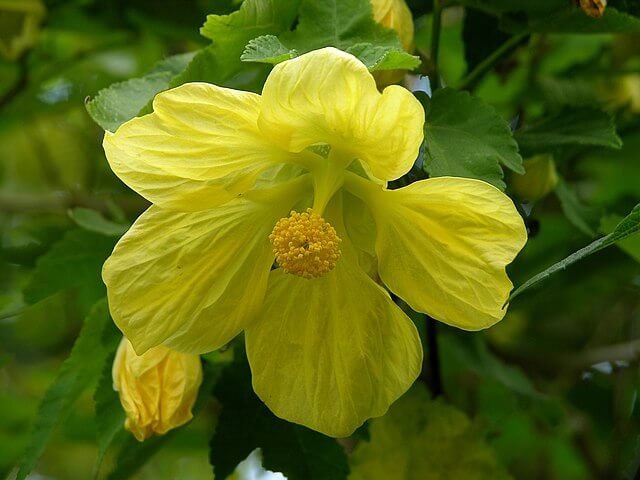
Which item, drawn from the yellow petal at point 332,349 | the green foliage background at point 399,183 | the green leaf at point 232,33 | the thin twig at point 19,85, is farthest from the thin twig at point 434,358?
the thin twig at point 19,85

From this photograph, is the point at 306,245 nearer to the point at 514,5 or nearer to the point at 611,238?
the point at 611,238

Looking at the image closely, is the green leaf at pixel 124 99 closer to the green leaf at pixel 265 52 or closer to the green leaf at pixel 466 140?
the green leaf at pixel 265 52

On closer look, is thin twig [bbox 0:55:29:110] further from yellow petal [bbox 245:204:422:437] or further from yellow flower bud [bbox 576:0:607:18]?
yellow flower bud [bbox 576:0:607:18]

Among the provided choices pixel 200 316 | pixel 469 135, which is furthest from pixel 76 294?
pixel 469 135

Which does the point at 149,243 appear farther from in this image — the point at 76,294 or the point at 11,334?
the point at 11,334

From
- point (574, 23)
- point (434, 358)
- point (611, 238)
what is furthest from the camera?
point (434, 358)

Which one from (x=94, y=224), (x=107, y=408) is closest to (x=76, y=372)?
(x=107, y=408)

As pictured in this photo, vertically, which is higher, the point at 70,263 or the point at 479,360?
the point at 70,263

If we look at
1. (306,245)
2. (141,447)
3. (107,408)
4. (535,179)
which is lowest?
(141,447)
